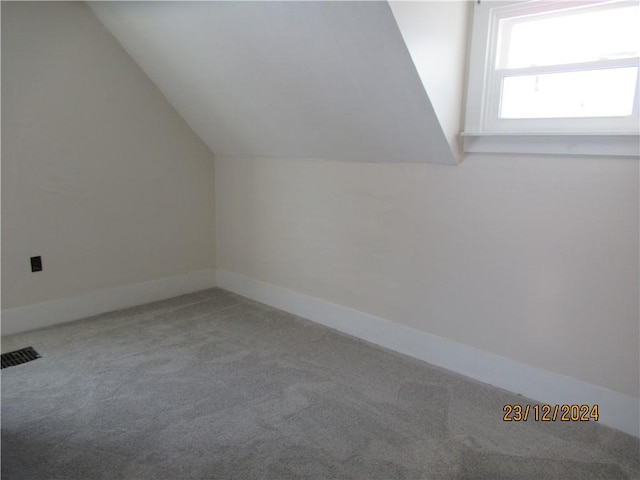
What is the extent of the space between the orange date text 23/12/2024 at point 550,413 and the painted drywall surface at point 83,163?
262cm

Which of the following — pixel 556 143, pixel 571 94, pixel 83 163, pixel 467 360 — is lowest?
pixel 467 360

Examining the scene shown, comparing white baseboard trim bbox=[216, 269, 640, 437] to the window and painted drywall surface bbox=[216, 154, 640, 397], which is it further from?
the window

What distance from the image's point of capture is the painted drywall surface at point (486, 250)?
201 centimetres

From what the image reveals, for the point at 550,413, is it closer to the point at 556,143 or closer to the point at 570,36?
the point at 556,143

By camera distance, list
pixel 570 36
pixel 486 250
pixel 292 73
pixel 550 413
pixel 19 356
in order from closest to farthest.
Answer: pixel 570 36 < pixel 550 413 < pixel 486 250 < pixel 292 73 < pixel 19 356

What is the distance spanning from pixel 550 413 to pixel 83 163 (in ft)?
10.1

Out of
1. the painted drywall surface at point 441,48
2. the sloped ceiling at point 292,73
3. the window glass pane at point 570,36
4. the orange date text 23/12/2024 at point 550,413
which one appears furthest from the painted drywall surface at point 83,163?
the orange date text 23/12/2024 at point 550,413

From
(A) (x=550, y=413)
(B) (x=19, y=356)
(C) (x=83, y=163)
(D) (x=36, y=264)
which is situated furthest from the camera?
(C) (x=83, y=163)

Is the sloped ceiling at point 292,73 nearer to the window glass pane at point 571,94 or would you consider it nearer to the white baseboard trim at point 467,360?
the window glass pane at point 571,94

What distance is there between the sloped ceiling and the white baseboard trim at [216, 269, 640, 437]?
3.24ft

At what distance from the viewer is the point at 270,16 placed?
2.18 m

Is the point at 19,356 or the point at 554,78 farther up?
the point at 554,78

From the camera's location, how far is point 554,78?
2.10 meters

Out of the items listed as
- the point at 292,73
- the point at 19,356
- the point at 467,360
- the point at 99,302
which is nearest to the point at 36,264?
the point at 99,302
